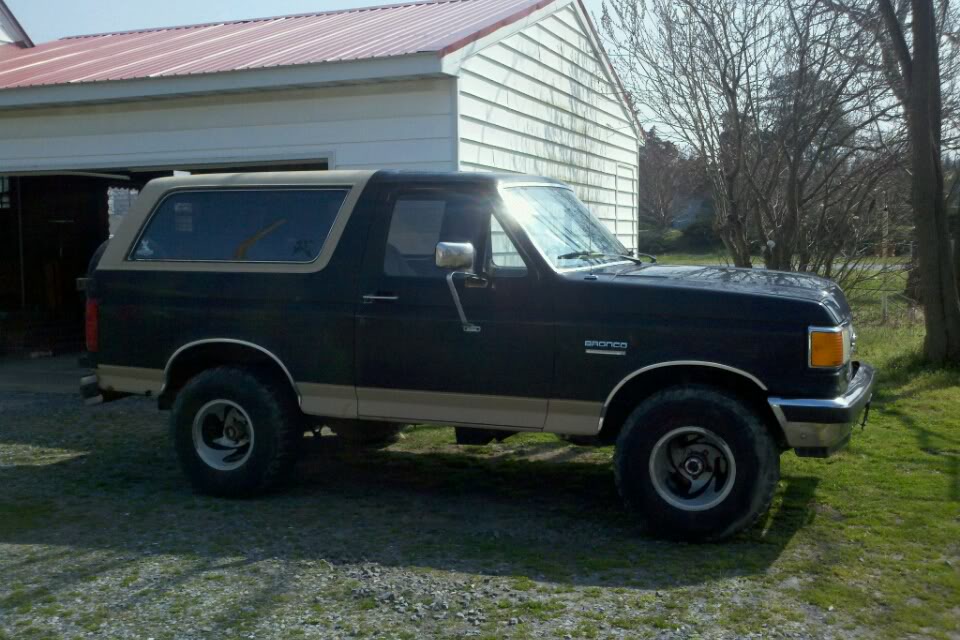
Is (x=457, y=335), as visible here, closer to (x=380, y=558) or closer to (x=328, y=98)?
(x=380, y=558)

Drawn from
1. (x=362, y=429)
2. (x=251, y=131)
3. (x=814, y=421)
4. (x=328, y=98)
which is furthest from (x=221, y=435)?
(x=251, y=131)

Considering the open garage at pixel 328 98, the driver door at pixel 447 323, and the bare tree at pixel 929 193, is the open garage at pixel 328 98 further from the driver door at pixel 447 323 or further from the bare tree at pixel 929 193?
the bare tree at pixel 929 193

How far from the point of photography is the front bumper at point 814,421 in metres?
5.44

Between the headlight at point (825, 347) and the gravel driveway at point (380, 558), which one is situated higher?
the headlight at point (825, 347)

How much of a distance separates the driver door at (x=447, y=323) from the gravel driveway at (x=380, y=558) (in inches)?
28.8

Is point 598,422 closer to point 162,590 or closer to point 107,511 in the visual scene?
point 162,590

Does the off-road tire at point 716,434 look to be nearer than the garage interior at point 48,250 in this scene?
Yes

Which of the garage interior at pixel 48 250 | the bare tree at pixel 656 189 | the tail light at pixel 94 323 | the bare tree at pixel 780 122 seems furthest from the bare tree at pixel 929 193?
the garage interior at pixel 48 250

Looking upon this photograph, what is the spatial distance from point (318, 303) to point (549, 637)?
2.90 m

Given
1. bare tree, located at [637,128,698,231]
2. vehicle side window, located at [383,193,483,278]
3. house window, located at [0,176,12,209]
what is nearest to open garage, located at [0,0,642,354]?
house window, located at [0,176,12,209]

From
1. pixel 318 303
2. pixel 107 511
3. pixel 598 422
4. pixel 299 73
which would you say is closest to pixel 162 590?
pixel 107 511

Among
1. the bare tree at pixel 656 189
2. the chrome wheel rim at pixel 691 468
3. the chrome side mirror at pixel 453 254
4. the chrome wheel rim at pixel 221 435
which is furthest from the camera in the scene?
the bare tree at pixel 656 189

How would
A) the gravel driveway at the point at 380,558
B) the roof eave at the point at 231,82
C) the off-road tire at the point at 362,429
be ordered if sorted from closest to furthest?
the gravel driveway at the point at 380,558 < the off-road tire at the point at 362,429 < the roof eave at the point at 231,82

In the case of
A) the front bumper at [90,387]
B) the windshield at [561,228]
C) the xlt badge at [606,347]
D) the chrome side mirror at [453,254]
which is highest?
the windshield at [561,228]
